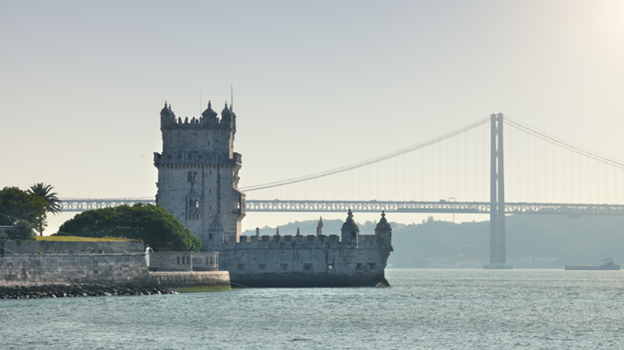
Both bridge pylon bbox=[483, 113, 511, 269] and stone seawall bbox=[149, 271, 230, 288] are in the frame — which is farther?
bridge pylon bbox=[483, 113, 511, 269]

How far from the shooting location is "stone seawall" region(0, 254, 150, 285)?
6191 centimetres

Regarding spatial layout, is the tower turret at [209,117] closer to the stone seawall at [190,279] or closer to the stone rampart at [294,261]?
the stone rampart at [294,261]

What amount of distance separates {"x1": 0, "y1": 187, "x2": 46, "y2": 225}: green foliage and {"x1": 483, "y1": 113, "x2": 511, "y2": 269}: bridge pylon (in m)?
94.6

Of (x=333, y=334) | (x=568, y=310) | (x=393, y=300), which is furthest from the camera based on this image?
(x=393, y=300)

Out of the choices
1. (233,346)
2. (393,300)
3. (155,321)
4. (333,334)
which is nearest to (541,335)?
(333,334)

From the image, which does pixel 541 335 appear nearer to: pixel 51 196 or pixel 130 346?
pixel 130 346

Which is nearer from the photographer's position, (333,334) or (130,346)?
(130,346)

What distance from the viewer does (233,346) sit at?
44.5 metres

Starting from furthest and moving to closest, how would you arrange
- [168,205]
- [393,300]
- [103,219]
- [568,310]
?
[168,205] → [103,219] → [393,300] → [568,310]

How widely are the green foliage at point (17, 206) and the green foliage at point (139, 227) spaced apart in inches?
177

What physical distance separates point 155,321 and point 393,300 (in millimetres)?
22769

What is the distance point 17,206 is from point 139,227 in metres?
8.42

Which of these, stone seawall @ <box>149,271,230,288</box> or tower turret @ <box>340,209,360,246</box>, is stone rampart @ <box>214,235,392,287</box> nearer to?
tower turret @ <box>340,209,360,246</box>

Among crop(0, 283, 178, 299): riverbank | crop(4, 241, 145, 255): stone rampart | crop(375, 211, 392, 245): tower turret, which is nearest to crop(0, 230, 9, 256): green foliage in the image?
crop(4, 241, 145, 255): stone rampart
